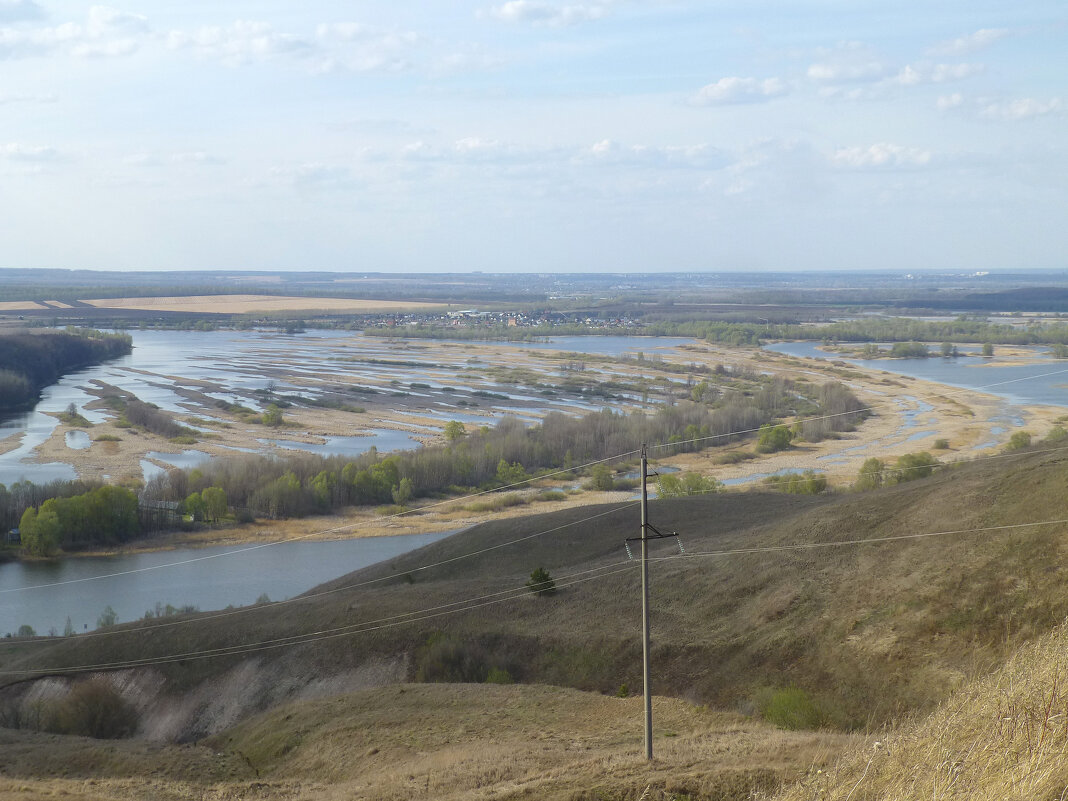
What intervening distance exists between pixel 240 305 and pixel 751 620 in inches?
6821

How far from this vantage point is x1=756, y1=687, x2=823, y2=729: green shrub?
13.6 metres

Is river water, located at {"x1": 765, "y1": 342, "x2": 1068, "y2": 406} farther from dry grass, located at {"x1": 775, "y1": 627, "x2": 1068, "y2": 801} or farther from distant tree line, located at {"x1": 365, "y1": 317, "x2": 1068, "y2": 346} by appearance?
dry grass, located at {"x1": 775, "y1": 627, "x2": 1068, "y2": 801}

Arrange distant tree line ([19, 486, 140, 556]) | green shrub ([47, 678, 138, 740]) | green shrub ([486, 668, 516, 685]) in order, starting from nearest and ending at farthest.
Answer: green shrub ([486, 668, 516, 685])
green shrub ([47, 678, 138, 740])
distant tree line ([19, 486, 140, 556])

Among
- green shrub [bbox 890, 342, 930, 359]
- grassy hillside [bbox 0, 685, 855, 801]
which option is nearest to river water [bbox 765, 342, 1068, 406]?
green shrub [bbox 890, 342, 930, 359]

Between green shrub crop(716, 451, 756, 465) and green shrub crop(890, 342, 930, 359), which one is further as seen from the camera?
green shrub crop(890, 342, 930, 359)

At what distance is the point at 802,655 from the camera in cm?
1605

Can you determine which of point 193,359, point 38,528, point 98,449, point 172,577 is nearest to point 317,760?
point 172,577

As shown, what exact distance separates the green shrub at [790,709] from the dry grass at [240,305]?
516 feet

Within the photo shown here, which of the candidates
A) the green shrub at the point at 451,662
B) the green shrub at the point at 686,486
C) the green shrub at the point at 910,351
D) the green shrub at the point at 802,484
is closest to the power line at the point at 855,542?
the green shrub at the point at 451,662

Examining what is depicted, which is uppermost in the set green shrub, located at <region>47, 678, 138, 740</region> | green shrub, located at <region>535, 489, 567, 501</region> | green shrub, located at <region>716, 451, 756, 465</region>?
green shrub, located at <region>716, 451, 756, 465</region>

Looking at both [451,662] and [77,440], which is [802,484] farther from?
[77,440]

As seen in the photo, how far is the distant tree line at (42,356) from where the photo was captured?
7450 cm

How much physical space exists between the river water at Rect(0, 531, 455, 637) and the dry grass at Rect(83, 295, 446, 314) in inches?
5090

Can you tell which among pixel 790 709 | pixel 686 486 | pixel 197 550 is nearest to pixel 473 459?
pixel 686 486
